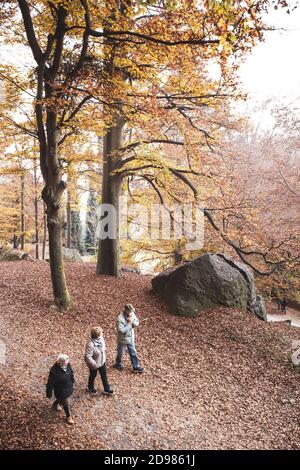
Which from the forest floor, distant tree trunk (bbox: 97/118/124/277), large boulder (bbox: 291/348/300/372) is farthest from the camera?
distant tree trunk (bbox: 97/118/124/277)

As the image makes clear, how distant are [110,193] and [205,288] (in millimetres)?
6193

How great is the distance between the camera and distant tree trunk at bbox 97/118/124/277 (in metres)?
14.8

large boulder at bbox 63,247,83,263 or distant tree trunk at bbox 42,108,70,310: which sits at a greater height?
distant tree trunk at bbox 42,108,70,310

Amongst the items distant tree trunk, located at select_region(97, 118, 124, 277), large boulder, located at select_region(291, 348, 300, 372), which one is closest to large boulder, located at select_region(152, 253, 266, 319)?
large boulder, located at select_region(291, 348, 300, 372)

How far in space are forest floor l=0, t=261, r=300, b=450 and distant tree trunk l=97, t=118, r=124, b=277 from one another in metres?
2.00

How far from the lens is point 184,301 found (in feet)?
38.9

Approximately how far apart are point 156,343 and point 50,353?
319 cm

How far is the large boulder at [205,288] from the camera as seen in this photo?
1189cm

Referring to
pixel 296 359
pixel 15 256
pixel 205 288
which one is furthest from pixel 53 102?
pixel 15 256

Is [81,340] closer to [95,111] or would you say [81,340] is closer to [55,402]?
[55,402]

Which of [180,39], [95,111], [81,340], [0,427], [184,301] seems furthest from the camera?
[184,301]

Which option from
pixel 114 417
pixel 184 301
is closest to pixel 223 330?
pixel 184 301

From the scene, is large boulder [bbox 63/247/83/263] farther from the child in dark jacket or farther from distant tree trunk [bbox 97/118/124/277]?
the child in dark jacket

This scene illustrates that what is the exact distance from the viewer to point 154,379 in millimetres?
8148
